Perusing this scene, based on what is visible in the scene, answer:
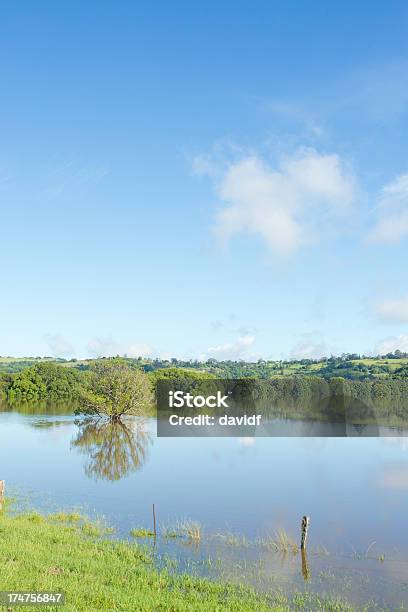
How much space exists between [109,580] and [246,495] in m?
20.6

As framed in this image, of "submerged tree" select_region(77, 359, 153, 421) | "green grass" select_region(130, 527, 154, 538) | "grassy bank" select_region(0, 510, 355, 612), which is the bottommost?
"green grass" select_region(130, 527, 154, 538)

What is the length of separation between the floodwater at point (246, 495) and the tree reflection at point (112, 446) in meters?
0.14

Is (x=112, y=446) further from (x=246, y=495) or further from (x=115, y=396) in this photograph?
(x=246, y=495)

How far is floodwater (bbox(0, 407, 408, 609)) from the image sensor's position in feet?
70.6

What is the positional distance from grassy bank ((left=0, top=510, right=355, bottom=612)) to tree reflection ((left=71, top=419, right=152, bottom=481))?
1980cm

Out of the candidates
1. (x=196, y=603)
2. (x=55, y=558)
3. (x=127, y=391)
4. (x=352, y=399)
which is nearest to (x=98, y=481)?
(x=55, y=558)

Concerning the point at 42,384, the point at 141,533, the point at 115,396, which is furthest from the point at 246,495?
the point at 42,384

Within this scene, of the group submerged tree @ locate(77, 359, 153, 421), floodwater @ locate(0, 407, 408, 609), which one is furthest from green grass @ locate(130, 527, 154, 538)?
submerged tree @ locate(77, 359, 153, 421)

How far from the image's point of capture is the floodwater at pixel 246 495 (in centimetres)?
2153

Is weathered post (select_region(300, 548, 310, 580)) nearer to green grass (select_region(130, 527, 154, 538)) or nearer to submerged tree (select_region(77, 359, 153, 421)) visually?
green grass (select_region(130, 527, 154, 538))

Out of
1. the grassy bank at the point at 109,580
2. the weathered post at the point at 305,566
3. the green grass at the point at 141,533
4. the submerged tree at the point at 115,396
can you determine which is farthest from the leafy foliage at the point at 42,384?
the weathered post at the point at 305,566

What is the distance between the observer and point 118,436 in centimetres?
6688

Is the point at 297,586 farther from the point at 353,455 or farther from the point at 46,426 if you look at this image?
the point at 46,426

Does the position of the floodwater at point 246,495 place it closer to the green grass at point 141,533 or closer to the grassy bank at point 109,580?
the green grass at point 141,533
